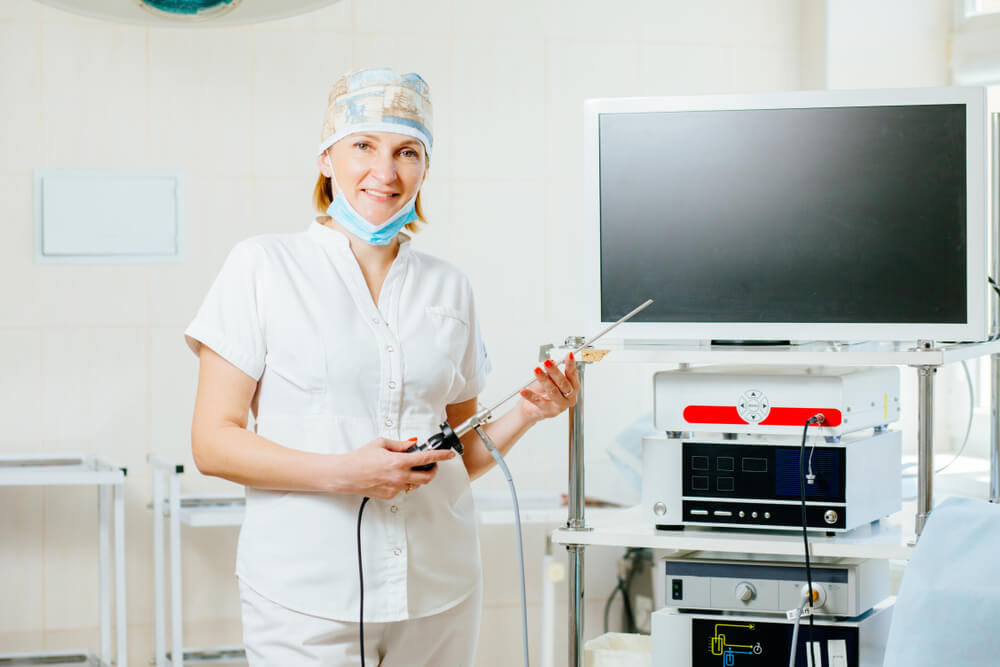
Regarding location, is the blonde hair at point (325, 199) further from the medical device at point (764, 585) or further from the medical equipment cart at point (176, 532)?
the medical equipment cart at point (176, 532)

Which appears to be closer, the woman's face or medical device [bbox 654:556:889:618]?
the woman's face

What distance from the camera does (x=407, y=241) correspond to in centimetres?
147

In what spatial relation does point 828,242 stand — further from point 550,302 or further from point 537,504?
point 550,302

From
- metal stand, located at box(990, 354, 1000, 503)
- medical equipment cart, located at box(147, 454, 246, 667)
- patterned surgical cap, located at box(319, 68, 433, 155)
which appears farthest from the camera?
medical equipment cart, located at box(147, 454, 246, 667)

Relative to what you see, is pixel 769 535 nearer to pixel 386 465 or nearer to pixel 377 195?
pixel 386 465

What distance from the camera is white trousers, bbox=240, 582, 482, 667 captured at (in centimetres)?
125

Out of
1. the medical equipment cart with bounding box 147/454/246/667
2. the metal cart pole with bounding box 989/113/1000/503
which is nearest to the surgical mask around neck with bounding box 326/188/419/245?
the metal cart pole with bounding box 989/113/1000/503

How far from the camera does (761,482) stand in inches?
59.7

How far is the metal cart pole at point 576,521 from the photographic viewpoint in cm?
156

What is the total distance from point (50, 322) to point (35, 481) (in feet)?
2.14

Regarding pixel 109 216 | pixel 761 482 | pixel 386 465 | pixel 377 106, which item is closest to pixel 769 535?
pixel 761 482

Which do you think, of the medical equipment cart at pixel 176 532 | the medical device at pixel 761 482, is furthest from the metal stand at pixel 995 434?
the medical equipment cart at pixel 176 532

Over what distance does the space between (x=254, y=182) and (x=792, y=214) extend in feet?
5.79

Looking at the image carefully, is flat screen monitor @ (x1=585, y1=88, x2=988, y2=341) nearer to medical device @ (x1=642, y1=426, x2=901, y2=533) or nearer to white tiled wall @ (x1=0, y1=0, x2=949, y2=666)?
medical device @ (x1=642, y1=426, x2=901, y2=533)
